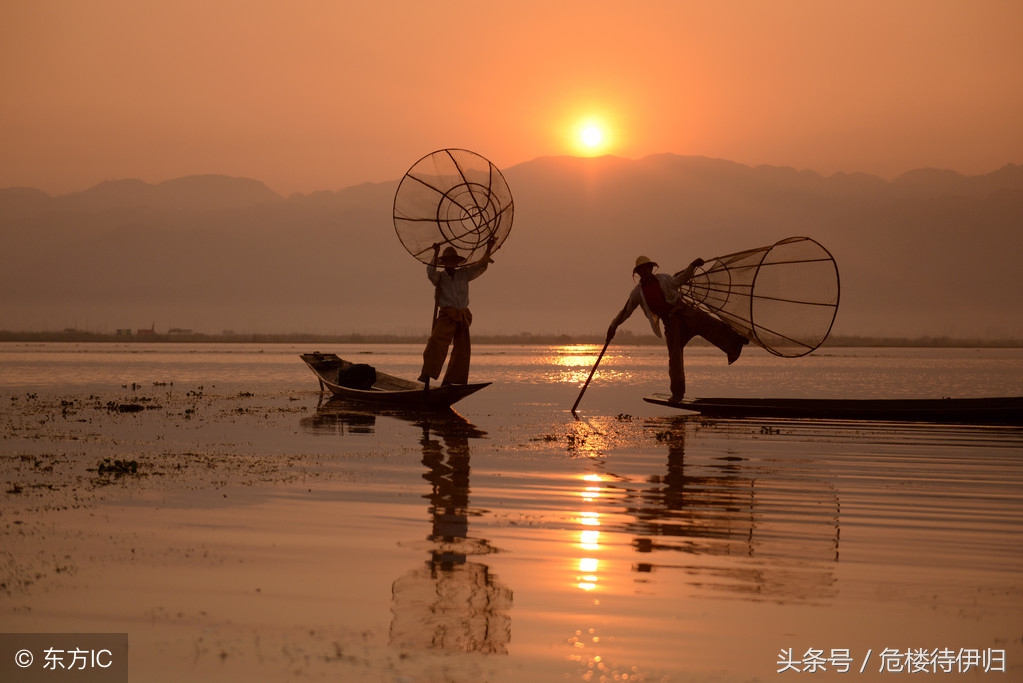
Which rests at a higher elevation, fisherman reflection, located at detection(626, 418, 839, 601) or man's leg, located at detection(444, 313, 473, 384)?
man's leg, located at detection(444, 313, 473, 384)

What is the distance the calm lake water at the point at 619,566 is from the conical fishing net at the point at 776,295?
201 inches

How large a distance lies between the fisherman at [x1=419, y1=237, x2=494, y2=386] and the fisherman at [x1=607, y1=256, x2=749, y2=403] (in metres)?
2.61

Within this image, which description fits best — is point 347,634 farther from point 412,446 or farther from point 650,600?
point 412,446

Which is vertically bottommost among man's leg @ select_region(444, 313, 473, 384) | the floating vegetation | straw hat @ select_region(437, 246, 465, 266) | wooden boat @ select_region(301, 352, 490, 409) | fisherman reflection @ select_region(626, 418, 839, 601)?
the floating vegetation

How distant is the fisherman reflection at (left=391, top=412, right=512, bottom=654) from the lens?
532cm

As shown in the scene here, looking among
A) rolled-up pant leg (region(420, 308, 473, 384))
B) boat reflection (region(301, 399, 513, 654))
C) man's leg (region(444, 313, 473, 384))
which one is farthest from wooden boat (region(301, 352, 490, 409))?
boat reflection (region(301, 399, 513, 654))

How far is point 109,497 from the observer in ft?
31.6

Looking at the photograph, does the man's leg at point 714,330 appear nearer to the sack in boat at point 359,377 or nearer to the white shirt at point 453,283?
the white shirt at point 453,283

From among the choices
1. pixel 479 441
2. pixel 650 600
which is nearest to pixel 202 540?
pixel 650 600

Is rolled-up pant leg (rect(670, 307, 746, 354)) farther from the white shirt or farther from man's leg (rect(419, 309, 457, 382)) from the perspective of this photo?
man's leg (rect(419, 309, 457, 382))

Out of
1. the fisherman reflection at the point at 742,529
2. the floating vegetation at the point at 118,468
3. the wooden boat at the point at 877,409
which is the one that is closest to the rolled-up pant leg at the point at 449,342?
the wooden boat at the point at 877,409

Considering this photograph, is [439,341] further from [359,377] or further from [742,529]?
[742,529]

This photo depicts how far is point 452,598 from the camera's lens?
6016 mm

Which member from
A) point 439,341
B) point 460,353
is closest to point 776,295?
point 460,353
